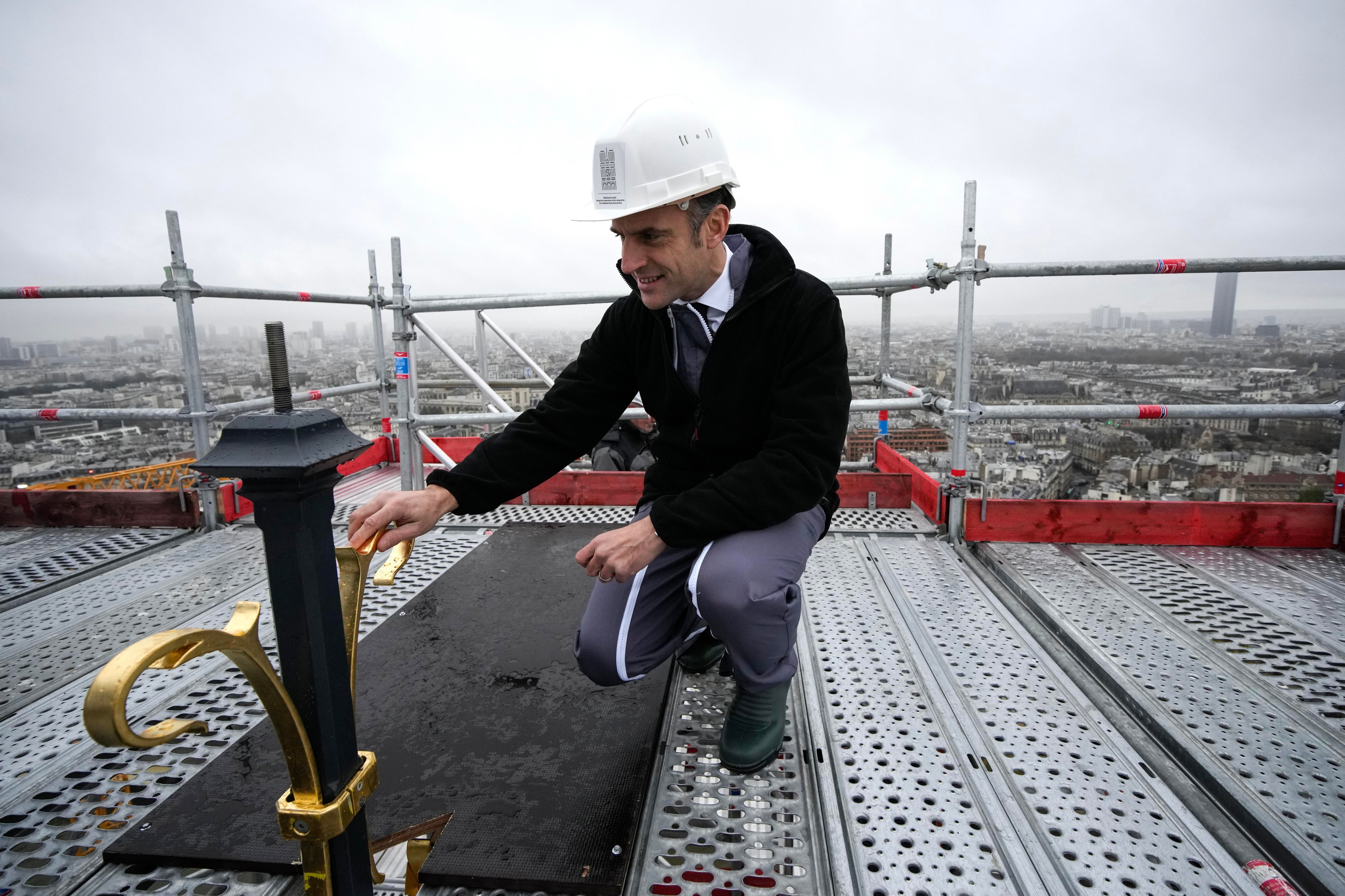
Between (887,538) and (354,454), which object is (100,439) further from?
(887,538)

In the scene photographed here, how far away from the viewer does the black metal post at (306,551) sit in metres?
0.75

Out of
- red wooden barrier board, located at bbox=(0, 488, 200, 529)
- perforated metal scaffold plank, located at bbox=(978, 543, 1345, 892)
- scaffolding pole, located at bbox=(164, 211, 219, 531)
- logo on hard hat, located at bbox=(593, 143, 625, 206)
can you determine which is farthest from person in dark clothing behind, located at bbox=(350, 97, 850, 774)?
red wooden barrier board, located at bbox=(0, 488, 200, 529)

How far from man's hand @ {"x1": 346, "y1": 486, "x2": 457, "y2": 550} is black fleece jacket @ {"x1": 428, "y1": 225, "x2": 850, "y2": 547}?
0.11 m

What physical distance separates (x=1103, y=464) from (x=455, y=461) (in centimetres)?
390

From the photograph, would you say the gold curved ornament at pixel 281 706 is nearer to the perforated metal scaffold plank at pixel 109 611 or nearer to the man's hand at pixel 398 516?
the man's hand at pixel 398 516

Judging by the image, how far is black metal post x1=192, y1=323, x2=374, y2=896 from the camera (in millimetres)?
751

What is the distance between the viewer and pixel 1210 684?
5.51 ft

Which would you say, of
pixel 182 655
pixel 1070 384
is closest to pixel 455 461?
pixel 1070 384

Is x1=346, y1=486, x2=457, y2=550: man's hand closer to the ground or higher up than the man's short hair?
closer to the ground

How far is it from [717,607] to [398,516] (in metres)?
0.65

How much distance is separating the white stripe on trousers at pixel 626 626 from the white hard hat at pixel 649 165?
80cm

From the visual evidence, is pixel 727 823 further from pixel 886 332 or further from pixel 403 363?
pixel 886 332

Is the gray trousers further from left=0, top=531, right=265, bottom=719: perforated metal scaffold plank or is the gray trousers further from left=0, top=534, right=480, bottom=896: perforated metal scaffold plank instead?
left=0, top=531, right=265, bottom=719: perforated metal scaffold plank

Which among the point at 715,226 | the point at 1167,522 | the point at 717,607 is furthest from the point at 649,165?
the point at 1167,522
